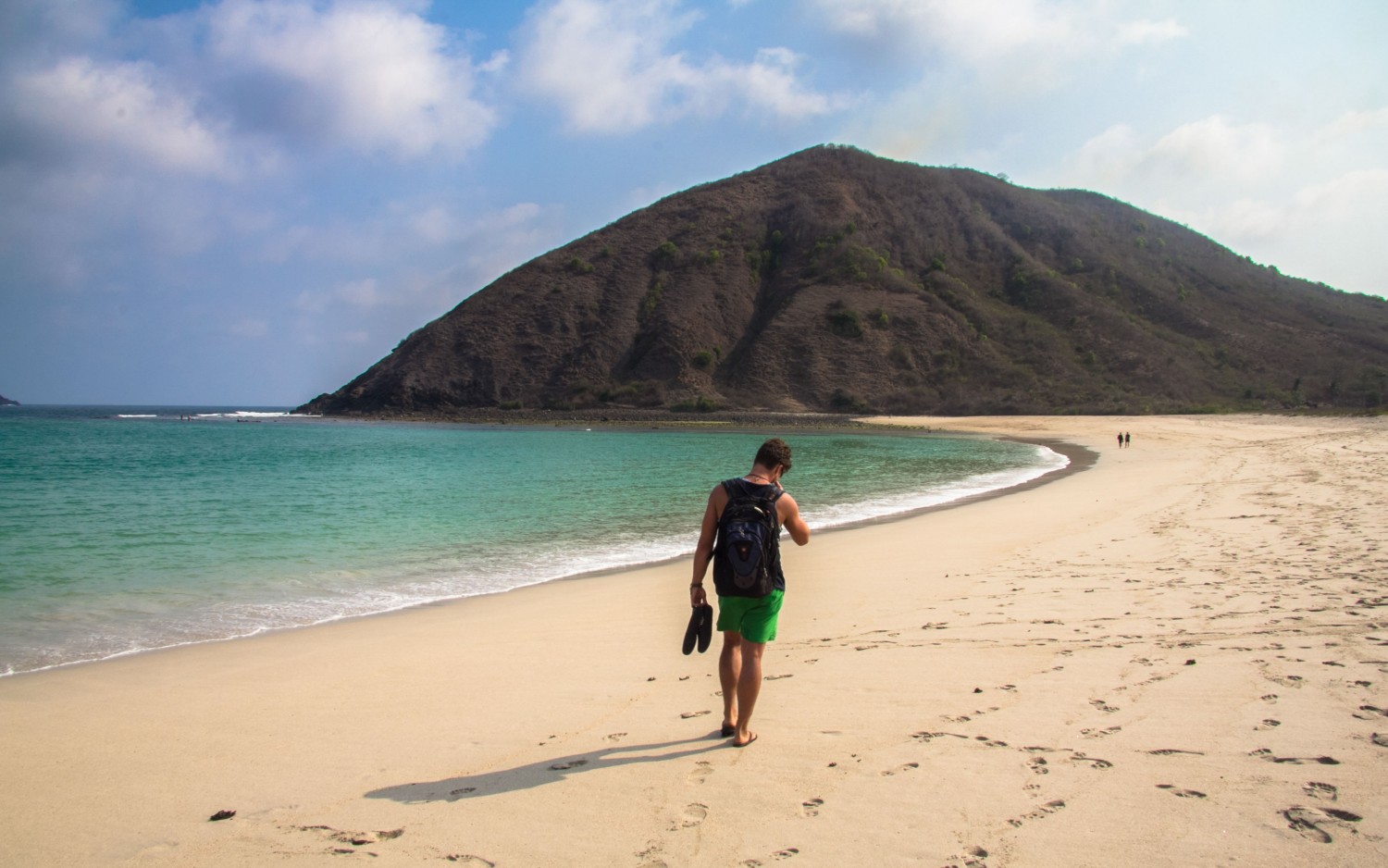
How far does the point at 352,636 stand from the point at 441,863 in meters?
4.75

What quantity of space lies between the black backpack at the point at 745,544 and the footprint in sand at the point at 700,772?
84 cm

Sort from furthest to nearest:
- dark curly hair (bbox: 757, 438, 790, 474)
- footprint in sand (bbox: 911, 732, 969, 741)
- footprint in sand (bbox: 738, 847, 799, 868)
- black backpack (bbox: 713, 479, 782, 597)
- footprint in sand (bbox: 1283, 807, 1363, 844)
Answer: dark curly hair (bbox: 757, 438, 790, 474)
black backpack (bbox: 713, 479, 782, 597)
footprint in sand (bbox: 911, 732, 969, 741)
footprint in sand (bbox: 738, 847, 799, 868)
footprint in sand (bbox: 1283, 807, 1363, 844)

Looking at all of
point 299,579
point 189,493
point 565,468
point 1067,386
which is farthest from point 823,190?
point 299,579

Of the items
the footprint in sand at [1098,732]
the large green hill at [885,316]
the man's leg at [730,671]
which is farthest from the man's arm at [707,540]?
the large green hill at [885,316]

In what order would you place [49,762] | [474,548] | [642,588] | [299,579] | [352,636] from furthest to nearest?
[474,548] → [299,579] → [642,588] → [352,636] → [49,762]

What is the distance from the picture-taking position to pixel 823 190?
106 m

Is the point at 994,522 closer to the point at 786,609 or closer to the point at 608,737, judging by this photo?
the point at 786,609

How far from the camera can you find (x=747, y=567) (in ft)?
13.9

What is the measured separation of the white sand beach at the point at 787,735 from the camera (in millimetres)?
3207

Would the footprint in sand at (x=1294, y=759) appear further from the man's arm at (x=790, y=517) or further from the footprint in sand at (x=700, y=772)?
the footprint in sand at (x=700, y=772)

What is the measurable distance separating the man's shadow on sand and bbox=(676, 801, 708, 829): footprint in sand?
0.58m

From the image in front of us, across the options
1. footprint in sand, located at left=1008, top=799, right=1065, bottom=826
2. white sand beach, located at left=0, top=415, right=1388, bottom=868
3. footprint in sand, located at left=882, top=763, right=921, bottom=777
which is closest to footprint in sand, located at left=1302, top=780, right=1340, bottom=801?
white sand beach, located at left=0, top=415, right=1388, bottom=868

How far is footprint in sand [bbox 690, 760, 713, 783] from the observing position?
3.87 meters

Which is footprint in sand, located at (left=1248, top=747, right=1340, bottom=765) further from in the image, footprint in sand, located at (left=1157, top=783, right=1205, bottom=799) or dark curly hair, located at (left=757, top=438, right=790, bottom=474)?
dark curly hair, located at (left=757, top=438, right=790, bottom=474)
